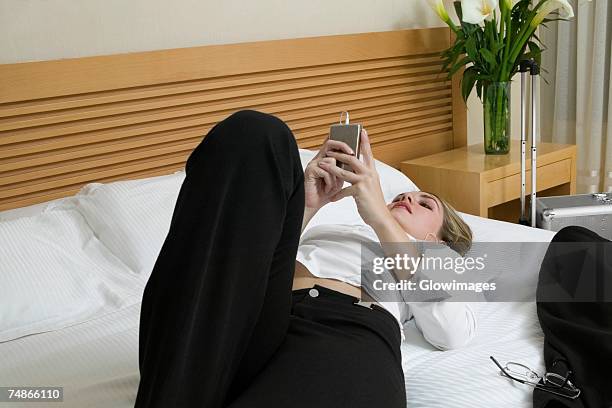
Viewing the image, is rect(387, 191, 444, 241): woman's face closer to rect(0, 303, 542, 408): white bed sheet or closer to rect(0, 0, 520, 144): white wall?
rect(0, 303, 542, 408): white bed sheet

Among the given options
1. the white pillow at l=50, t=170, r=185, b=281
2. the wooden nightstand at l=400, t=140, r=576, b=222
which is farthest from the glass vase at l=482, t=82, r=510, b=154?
the white pillow at l=50, t=170, r=185, b=281

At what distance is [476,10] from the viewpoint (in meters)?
2.87

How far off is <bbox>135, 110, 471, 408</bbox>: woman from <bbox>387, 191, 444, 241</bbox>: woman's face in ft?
1.90

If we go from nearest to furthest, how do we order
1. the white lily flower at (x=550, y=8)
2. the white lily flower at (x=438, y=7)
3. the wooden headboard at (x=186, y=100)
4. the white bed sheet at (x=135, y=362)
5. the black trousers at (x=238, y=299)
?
the black trousers at (x=238, y=299) < the white bed sheet at (x=135, y=362) < the wooden headboard at (x=186, y=100) < the white lily flower at (x=550, y=8) < the white lily flower at (x=438, y=7)

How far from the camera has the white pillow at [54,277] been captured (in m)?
1.78

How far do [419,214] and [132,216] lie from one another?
31.0 inches

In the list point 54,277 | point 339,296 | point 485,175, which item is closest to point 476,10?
point 485,175

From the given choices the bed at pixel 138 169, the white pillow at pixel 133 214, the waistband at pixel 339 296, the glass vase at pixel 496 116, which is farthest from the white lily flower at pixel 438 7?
the waistband at pixel 339 296

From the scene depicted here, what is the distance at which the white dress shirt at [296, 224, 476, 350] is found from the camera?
5.43 feet

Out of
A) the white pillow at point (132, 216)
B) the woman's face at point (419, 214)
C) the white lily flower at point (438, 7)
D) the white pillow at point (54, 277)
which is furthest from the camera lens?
the white lily flower at point (438, 7)

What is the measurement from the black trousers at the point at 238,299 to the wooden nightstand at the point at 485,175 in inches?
65.5

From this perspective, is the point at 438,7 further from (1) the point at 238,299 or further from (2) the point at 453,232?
(1) the point at 238,299

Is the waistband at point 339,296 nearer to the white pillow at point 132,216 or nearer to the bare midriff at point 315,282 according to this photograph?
the bare midriff at point 315,282

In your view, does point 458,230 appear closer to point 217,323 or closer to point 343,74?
point 217,323
